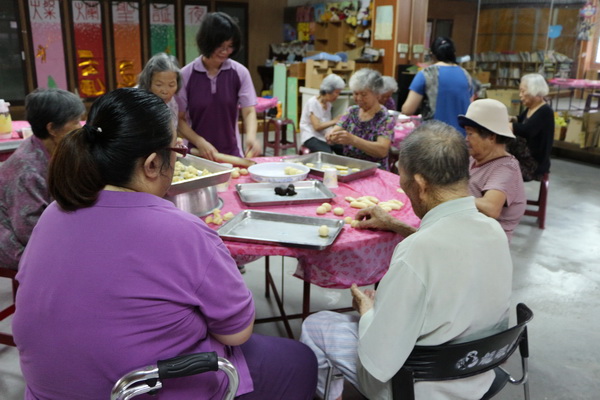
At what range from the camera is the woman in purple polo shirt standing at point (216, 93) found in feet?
10.2

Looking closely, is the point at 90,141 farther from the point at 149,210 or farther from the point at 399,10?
the point at 399,10

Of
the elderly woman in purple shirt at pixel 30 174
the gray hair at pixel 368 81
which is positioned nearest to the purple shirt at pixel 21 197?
the elderly woman in purple shirt at pixel 30 174

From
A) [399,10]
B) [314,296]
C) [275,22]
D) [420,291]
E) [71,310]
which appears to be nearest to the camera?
[71,310]

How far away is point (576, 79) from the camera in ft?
26.7

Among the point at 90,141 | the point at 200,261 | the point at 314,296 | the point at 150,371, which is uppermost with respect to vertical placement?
the point at 90,141

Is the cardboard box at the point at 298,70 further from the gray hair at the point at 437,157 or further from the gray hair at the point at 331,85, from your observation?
the gray hair at the point at 437,157

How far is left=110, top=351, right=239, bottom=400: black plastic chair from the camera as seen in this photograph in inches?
44.1

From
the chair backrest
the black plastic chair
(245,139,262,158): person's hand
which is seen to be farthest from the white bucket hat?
the black plastic chair

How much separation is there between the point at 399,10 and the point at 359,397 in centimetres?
684

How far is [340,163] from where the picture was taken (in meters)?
3.02

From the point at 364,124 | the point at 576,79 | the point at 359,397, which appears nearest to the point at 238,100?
the point at 364,124

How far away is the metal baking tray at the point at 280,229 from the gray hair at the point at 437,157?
503 mm

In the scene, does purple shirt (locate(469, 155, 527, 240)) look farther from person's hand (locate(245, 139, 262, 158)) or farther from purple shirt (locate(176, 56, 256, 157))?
purple shirt (locate(176, 56, 256, 157))

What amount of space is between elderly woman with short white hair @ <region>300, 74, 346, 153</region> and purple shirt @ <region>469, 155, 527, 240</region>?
2884 millimetres
